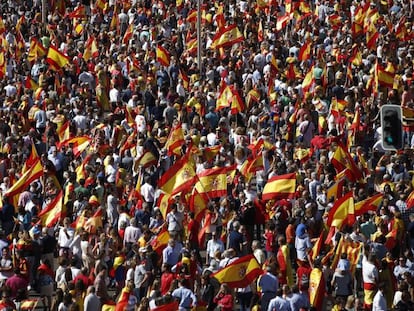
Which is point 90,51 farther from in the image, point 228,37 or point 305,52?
point 305,52

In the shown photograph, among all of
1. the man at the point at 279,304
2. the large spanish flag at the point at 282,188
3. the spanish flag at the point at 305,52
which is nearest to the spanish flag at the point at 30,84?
the spanish flag at the point at 305,52

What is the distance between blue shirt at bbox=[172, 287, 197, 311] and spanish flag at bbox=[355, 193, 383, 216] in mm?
4816

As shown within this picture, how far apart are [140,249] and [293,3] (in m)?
20.0

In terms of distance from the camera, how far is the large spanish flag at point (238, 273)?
26812 mm

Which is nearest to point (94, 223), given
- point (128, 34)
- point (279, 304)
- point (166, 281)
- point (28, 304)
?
point (166, 281)

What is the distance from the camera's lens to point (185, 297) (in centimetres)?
2580

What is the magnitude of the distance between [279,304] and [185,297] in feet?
4.43

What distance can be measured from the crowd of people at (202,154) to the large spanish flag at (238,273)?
13 cm

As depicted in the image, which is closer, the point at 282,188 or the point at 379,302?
the point at 379,302

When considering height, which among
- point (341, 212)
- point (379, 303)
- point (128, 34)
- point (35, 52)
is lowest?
point (128, 34)

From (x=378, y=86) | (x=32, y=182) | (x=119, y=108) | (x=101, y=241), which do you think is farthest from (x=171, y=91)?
(x=101, y=241)

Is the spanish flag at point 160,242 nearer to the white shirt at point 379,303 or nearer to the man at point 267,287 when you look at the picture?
the man at point 267,287

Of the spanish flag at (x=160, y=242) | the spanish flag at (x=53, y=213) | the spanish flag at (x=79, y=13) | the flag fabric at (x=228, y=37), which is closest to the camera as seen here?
the spanish flag at (x=160, y=242)

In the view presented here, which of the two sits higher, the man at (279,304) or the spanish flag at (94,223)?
the man at (279,304)
